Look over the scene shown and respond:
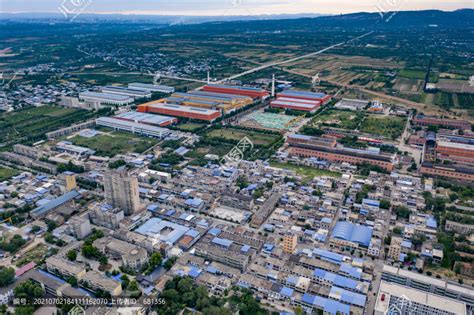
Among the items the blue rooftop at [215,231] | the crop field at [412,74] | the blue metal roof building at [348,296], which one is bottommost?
the blue metal roof building at [348,296]

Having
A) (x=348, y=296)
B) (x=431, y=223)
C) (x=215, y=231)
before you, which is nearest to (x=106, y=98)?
(x=215, y=231)

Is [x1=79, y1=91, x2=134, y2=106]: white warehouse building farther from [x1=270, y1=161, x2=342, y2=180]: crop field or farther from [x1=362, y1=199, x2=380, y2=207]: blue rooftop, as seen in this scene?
[x1=362, y1=199, x2=380, y2=207]: blue rooftop

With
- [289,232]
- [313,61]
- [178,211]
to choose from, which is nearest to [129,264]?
[178,211]

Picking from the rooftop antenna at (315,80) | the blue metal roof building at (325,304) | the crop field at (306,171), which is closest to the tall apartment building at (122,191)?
the blue metal roof building at (325,304)

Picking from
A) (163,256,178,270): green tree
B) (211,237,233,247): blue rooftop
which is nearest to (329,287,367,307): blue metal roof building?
(211,237,233,247): blue rooftop

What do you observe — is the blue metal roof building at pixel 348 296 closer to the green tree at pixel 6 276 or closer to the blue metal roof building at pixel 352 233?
the blue metal roof building at pixel 352 233

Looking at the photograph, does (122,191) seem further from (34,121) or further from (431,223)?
(34,121)
